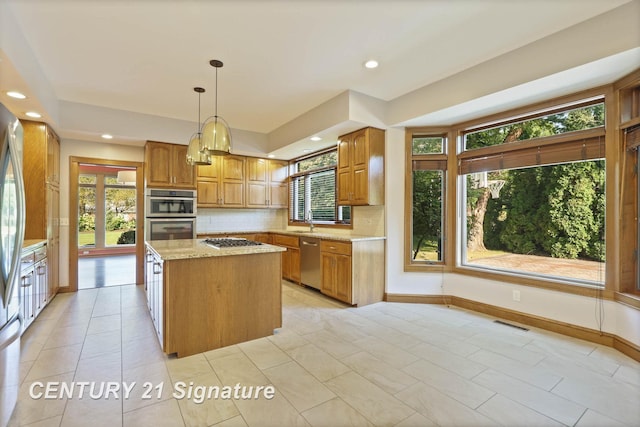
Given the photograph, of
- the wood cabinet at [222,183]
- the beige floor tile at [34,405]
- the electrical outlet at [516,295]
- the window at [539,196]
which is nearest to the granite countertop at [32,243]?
the beige floor tile at [34,405]

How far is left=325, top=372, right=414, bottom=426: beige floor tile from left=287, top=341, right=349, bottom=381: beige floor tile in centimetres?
8

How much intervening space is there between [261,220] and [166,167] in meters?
2.17

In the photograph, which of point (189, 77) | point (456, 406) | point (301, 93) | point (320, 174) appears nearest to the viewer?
point (456, 406)

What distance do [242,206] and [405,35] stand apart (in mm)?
4218

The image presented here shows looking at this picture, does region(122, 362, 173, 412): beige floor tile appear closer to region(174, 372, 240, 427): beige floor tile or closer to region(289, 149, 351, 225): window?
region(174, 372, 240, 427): beige floor tile

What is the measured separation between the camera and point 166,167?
500 centimetres

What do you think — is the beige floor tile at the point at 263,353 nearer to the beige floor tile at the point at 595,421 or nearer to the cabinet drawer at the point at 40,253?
the beige floor tile at the point at 595,421

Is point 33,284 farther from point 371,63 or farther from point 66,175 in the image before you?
point 371,63

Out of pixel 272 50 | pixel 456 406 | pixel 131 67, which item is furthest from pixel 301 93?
pixel 456 406

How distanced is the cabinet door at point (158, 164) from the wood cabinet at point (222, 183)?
539mm

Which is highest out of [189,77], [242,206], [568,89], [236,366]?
[189,77]

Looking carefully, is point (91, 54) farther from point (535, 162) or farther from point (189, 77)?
point (535, 162)

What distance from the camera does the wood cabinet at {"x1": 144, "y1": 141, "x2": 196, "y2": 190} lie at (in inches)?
192

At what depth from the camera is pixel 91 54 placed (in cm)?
298
